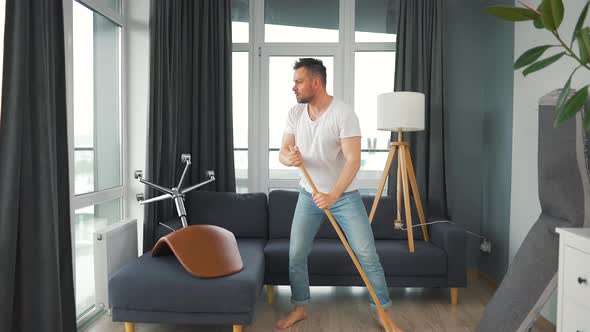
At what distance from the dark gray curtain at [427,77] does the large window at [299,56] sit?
0.21 meters

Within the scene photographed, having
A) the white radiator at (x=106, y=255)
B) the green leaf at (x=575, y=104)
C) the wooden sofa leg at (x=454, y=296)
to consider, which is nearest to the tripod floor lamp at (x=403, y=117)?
the wooden sofa leg at (x=454, y=296)

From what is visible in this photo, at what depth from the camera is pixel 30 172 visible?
1.94 m

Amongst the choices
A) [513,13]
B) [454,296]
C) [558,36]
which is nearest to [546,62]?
[558,36]

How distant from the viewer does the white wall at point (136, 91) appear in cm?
350

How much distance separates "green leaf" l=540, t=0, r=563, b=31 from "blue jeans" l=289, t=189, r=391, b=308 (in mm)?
1479

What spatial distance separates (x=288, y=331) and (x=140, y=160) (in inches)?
69.2

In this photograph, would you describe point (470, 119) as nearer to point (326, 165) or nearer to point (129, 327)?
point (326, 165)

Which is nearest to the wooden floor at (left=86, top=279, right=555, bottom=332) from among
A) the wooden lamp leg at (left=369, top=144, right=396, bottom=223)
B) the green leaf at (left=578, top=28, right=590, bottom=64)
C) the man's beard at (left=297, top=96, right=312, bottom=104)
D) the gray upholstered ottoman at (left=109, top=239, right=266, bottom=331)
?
the gray upholstered ottoman at (left=109, top=239, right=266, bottom=331)

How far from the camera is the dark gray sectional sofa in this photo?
2389mm

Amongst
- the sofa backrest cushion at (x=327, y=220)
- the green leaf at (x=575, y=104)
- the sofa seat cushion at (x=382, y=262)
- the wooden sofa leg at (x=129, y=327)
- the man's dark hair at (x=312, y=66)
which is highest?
the man's dark hair at (x=312, y=66)

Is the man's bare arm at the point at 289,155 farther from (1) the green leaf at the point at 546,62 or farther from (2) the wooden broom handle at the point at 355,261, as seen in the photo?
(1) the green leaf at the point at 546,62

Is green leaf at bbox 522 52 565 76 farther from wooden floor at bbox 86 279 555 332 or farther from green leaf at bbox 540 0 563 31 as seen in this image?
wooden floor at bbox 86 279 555 332

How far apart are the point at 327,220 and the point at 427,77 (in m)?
1.48

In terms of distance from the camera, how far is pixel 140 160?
3576 mm
